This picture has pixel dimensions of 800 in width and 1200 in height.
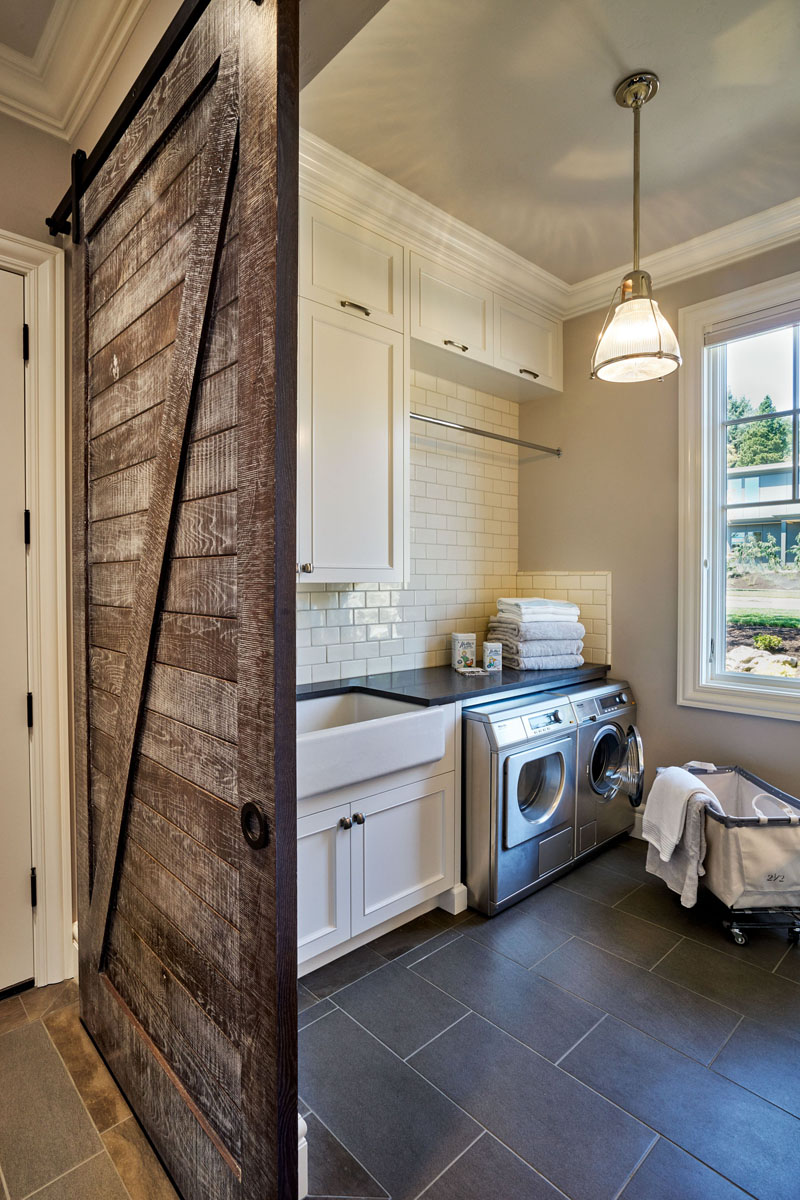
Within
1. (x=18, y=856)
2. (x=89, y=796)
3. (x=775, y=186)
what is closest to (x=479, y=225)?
(x=775, y=186)

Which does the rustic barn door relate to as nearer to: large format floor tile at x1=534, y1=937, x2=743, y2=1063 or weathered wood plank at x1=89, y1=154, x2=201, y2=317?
Result: weathered wood plank at x1=89, y1=154, x2=201, y2=317

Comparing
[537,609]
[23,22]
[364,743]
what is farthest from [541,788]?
[23,22]

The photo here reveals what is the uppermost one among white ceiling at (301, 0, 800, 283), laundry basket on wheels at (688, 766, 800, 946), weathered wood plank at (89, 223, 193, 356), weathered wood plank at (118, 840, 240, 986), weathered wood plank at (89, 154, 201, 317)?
white ceiling at (301, 0, 800, 283)

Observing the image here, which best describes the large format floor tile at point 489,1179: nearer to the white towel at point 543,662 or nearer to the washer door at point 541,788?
the washer door at point 541,788

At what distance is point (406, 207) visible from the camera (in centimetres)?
246

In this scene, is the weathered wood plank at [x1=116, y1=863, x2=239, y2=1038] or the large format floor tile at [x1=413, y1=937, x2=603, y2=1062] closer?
the weathered wood plank at [x1=116, y1=863, x2=239, y2=1038]

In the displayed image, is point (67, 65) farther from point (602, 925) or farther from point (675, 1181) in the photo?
point (602, 925)

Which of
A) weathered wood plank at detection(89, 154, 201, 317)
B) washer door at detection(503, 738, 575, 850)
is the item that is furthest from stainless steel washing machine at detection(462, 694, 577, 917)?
weathered wood plank at detection(89, 154, 201, 317)

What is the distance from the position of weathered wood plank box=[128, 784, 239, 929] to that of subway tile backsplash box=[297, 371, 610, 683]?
1.19 m

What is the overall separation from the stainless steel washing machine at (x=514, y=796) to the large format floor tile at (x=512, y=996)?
0.28m

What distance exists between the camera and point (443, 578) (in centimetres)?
316

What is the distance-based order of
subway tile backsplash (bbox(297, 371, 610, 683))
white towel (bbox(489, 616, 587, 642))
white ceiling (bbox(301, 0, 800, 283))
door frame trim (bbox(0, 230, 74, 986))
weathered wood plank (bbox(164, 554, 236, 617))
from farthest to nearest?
white towel (bbox(489, 616, 587, 642)) < subway tile backsplash (bbox(297, 371, 610, 683)) < door frame trim (bbox(0, 230, 74, 986)) < white ceiling (bbox(301, 0, 800, 283)) < weathered wood plank (bbox(164, 554, 236, 617))

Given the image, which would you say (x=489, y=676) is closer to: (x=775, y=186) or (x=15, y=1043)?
(x=15, y=1043)

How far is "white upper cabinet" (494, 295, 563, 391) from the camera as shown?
2984mm
